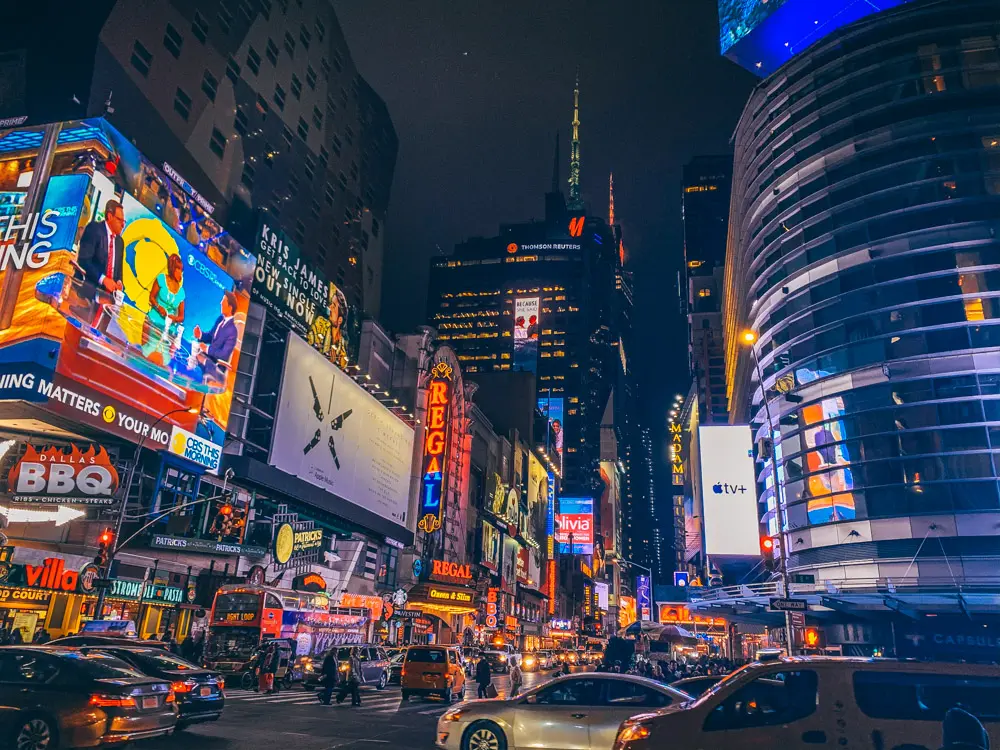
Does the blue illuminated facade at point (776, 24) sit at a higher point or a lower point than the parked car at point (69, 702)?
higher

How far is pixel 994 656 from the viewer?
140 ft

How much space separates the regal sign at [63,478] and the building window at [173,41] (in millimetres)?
28228

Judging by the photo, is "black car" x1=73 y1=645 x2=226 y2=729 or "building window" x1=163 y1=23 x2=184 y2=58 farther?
"building window" x1=163 y1=23 x2=184 y2=58

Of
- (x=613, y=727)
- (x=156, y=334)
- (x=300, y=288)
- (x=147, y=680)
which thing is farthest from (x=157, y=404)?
(x=613, y=727)

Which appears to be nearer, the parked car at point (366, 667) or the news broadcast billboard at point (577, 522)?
the parked car at point (366, 667)

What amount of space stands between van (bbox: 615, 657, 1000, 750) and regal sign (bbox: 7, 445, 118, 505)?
29583 millimetres

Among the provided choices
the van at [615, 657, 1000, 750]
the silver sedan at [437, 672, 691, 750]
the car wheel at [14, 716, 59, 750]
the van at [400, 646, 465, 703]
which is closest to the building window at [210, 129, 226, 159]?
the van at [400, 646, 465, 703]

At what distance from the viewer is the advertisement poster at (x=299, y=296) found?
156ft

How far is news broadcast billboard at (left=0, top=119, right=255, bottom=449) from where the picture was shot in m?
29.2

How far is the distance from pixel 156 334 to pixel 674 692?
3192 cm

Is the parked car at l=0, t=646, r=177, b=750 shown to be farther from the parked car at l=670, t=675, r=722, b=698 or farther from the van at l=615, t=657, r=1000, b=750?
the parked car at l=670, t=675, r=722, b=698

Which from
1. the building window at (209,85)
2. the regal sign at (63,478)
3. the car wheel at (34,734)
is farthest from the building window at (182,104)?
the car wheel at (34,734)

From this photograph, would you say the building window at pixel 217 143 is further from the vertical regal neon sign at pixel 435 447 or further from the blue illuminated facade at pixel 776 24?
the blue illuminated facade at pixel 776 24

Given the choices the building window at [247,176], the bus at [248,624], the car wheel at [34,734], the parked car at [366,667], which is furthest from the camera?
the building window at [247,176]
